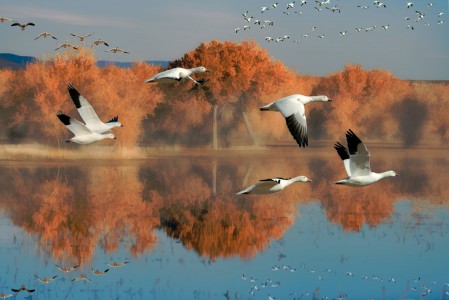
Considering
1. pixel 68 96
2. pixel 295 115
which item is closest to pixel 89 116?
pixel 295 115

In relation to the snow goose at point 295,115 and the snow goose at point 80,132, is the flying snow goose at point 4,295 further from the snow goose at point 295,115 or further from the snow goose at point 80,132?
the snow goose at point 295,115

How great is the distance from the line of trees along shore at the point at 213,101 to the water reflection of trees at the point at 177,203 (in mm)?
7746

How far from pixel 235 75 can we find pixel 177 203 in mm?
49646

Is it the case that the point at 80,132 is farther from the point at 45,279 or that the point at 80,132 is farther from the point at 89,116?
the point at 45,279

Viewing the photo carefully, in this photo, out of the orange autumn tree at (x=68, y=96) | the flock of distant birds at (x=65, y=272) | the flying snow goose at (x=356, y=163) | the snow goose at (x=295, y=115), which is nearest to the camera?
the snow goose at (x=295, y=115)

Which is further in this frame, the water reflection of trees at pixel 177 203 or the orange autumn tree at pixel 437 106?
the orange autumn tree at pixel 437 106

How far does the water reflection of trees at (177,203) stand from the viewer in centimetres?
3525

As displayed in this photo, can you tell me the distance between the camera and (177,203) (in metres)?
48.5

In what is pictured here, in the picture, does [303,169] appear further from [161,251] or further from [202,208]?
[161,251]

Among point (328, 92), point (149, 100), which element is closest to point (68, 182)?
point (149, 100)

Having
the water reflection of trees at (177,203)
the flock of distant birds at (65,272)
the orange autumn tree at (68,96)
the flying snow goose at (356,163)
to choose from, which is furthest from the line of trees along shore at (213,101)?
the flying snow goose at (356,163)

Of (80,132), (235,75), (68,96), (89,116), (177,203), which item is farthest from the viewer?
(235,75)

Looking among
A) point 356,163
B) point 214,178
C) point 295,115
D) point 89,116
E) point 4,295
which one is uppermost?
point 89,116

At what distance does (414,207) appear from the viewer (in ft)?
158
